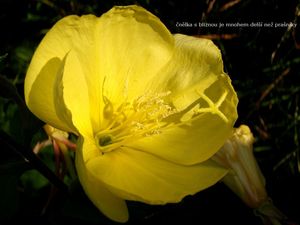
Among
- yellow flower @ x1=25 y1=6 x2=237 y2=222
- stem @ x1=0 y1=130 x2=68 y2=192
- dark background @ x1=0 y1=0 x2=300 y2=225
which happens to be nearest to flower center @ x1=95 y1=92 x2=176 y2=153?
yellow flower @ x1=25 y1=6 x2=237 y2=222

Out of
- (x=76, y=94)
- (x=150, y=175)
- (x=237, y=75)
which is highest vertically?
(x=76, y=94)

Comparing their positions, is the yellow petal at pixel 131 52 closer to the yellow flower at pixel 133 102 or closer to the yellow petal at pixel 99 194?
the yellow flower at pixel 133 102

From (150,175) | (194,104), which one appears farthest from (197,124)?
(150,175)

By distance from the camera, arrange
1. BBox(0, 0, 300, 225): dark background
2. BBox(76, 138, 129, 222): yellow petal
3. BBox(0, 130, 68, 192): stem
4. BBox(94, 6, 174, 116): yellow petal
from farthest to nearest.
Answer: BBox(0, 0, 300, 225): dark background < BBox(94, 6, 174, 116): yellow petal < BBox(0, 130, 68, 192): stem < BBox(76, 138, 129, 222): yellow petal

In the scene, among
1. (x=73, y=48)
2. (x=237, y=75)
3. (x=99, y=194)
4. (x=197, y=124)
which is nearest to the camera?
(x=99, y=194)

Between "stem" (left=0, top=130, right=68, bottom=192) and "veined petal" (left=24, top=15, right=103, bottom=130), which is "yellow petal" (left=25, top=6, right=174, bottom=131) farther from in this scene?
"stem" (left=0, top=130, right=68, bottom=192)

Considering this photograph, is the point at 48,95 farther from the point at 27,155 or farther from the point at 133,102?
the point at 133,102
